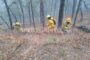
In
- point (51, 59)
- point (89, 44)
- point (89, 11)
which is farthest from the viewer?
point (89, 11)

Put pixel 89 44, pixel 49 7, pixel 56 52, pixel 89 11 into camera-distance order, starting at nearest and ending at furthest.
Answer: pixel 56 52, pixel 89 44, pixel 89 11, pixel 49 7

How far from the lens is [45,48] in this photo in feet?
41.3

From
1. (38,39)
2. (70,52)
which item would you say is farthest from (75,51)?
(38,39)

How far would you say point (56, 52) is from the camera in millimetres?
12094

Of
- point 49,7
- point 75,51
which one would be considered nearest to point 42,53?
point 75,51

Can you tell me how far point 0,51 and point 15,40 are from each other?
1872 millimetres

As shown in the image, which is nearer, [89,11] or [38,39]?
[38,39]

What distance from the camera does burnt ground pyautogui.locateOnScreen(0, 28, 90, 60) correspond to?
37.9 ft

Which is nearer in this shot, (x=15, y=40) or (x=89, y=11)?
(x=15, y=40)

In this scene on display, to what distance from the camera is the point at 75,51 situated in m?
12.4

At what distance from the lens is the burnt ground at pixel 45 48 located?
11.6 metres

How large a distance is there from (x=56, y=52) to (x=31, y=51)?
1.18m

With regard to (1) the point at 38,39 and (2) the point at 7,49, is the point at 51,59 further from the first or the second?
(1) the point at 38,39

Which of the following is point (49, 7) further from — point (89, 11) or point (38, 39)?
point (38, 39)
